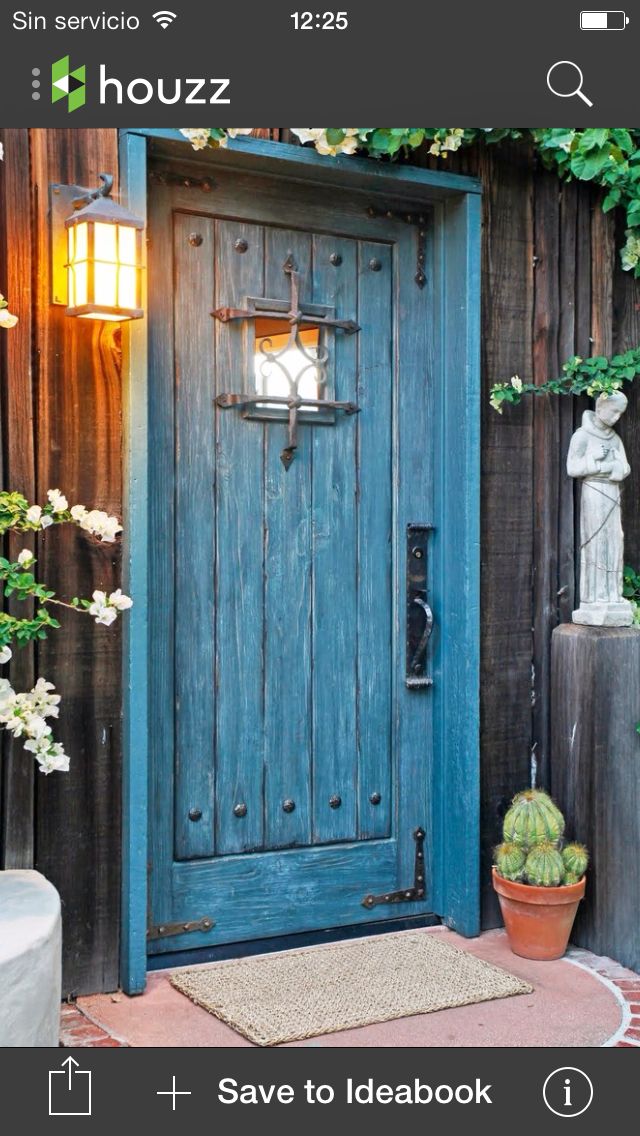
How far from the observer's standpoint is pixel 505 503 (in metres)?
3.80

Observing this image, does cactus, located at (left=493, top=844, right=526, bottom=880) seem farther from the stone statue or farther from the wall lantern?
the wall lantern

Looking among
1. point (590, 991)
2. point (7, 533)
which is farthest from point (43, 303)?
point (590, 991)

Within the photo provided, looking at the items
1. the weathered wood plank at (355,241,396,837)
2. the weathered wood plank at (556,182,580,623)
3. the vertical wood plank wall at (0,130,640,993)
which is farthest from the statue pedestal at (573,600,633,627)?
the weathered wood plank at (355,241,396,837)

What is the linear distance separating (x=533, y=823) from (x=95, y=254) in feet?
6.50

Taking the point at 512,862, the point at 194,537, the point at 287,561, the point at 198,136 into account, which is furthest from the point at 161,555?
the point at 512,862

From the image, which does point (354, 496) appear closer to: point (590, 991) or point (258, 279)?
point (258, 279)

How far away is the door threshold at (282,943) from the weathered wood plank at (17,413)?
0.59 meters

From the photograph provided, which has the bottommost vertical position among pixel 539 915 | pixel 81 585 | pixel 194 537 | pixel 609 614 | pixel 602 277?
pixel 539 915

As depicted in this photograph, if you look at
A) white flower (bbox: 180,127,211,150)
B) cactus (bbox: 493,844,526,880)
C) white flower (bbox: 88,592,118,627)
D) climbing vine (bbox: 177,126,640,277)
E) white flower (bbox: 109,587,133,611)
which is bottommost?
cactus (bbox: 493,844,526,880)

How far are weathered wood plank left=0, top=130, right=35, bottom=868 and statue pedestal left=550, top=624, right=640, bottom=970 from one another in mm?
1621

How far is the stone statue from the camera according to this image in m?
3.71

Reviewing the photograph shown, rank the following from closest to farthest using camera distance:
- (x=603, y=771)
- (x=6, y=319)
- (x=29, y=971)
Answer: (x=29, y=971) → (x=6, y=319) → (x=603, y=771)

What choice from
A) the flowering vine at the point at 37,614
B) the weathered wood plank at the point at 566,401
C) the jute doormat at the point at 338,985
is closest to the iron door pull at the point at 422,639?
the weathered wood plank at the point at 566,401
